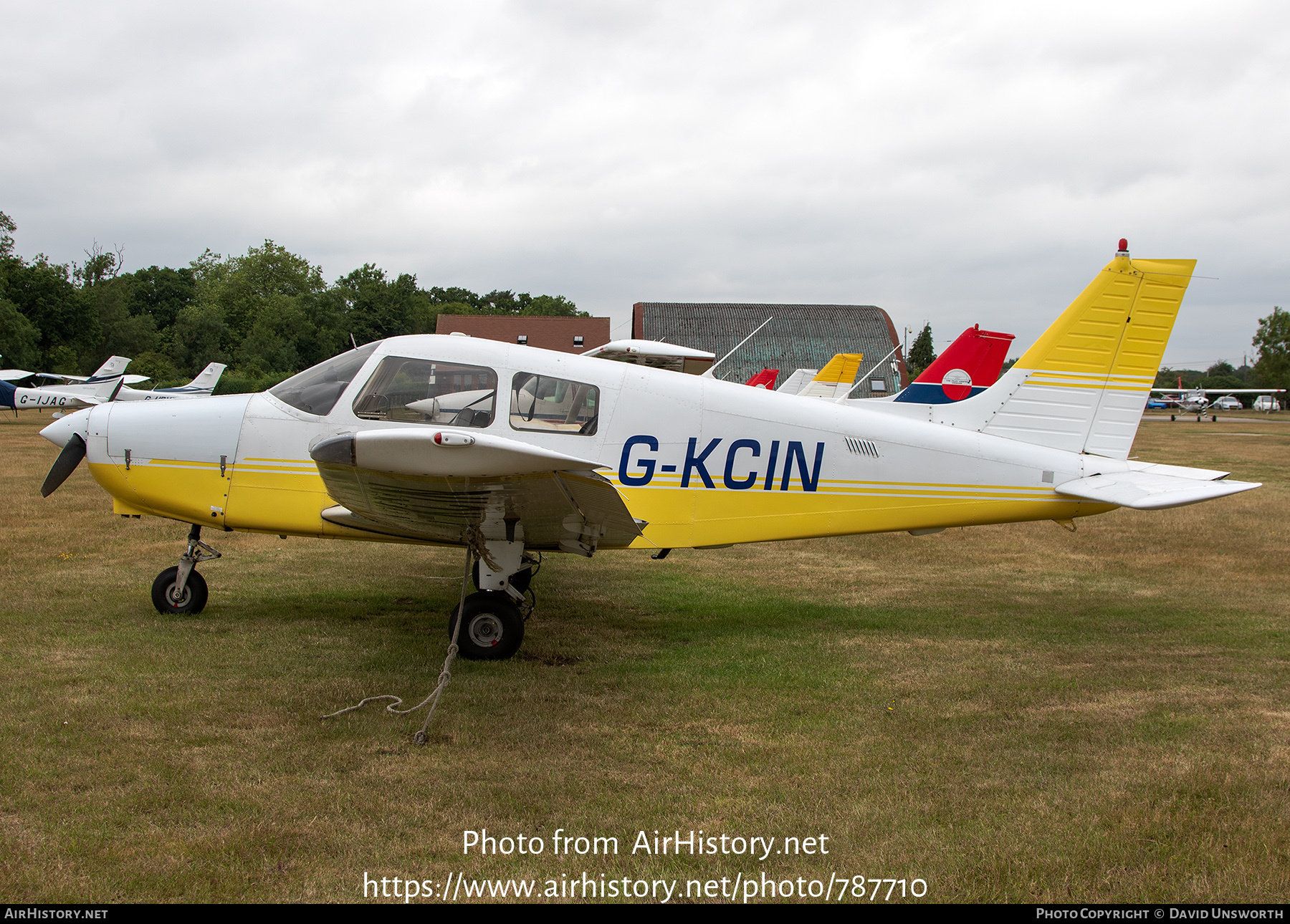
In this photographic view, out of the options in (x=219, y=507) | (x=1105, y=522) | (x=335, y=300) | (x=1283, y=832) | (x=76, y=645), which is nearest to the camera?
(x=1283, y=832)

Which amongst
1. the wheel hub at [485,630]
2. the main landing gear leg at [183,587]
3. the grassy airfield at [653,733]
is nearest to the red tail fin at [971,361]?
the grassy airfield at [653,733]

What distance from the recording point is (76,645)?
227 inches

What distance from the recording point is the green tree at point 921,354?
7088 centimetres

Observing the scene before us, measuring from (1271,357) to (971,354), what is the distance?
286 ft

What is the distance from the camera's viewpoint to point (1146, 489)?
6.25 metres

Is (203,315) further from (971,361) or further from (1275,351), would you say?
(1275,351)

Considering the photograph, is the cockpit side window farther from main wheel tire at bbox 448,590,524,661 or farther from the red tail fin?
the red tail fin

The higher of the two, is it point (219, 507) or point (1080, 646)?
point (219, 507)

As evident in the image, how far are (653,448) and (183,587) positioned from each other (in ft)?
12.9

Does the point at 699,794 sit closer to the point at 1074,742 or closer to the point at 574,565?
the point at 1074,742

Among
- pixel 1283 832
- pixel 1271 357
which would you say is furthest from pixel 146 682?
pixel 1271 357

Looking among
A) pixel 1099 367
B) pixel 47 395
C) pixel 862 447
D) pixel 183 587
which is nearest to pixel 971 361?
pixel 1099 367

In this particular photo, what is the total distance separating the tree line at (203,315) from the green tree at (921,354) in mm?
30011

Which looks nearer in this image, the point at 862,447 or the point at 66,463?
the point at 66,463
